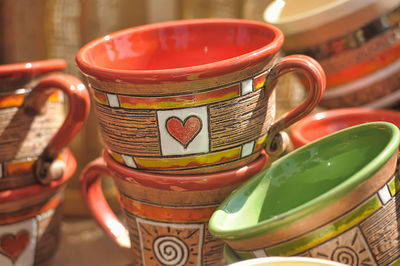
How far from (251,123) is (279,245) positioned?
135mm

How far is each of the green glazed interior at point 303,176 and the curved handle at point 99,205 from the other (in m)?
0.19

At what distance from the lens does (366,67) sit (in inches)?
27.3

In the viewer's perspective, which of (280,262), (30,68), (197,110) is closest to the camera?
(280,262)

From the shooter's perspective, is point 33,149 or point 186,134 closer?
point 186,134

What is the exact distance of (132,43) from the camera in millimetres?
645

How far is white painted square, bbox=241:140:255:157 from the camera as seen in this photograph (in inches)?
20.4

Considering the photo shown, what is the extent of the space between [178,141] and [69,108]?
0.56 feet

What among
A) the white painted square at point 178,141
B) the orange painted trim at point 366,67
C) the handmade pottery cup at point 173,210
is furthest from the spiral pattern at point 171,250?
the orange painted trim at point 366,67

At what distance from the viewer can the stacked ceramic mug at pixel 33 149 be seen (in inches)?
23.5

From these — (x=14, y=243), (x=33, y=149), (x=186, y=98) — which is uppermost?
(x=186, y=98)

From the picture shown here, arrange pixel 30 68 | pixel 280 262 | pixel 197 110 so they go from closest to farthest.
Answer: pixel 280 262, pixel 197 110, pixel 30 68

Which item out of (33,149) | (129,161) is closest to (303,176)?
(129,161)

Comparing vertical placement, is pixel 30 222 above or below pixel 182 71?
below

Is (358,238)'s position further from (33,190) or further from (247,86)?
(33,190)
